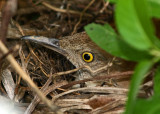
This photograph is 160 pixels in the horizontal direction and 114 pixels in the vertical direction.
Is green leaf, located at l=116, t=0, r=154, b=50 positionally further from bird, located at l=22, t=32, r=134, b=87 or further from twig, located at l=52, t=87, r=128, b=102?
bird, located at l=22, t=32, r=134, b=87

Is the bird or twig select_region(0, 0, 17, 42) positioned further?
the bird

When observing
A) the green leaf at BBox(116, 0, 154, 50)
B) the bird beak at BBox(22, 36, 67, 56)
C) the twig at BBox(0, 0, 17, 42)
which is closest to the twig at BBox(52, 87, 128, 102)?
the bird beak at BBox(22, 36, 67, 56)

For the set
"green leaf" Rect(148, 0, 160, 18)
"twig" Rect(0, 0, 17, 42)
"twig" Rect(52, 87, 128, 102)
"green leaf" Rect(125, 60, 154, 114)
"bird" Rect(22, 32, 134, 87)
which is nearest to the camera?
"green leaf" Rect(125, 60, 154, 114)

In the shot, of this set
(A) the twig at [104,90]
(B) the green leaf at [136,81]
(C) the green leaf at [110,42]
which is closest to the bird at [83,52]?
(A) the twig at [104,90]

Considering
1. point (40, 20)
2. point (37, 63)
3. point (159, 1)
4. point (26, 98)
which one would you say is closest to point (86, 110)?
point (26, 98)

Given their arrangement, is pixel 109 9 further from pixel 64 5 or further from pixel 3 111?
pixel 3 111

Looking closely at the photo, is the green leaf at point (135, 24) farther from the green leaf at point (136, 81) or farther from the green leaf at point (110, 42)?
the green leaf at point (110, 42)

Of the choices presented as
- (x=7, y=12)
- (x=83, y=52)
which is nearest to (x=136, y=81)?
(x=7, y=12)
